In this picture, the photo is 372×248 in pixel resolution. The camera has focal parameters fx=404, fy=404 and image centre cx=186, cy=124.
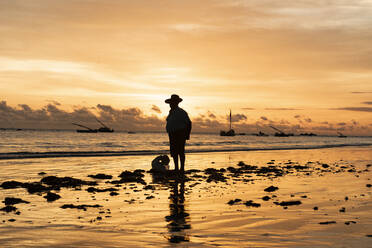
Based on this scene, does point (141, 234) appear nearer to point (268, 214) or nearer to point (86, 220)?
point (86, 220)

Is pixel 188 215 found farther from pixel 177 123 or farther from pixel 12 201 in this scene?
pixel 177 123

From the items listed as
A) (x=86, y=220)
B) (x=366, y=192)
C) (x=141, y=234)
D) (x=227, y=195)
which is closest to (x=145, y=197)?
(x=227, y=195)

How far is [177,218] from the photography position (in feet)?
24.3

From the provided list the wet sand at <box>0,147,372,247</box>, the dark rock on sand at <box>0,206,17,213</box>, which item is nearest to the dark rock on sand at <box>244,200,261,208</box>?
the wet sand at <box>0,147,372,247</box>

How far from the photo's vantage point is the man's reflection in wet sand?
599 centimetres

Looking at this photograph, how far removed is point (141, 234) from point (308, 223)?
2851 mm

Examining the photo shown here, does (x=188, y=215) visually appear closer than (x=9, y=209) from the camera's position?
Yes

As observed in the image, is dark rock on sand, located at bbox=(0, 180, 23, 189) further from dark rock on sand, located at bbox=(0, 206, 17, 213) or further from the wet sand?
dark rock on sand, located at bbox=(0, 206, 17, 213)

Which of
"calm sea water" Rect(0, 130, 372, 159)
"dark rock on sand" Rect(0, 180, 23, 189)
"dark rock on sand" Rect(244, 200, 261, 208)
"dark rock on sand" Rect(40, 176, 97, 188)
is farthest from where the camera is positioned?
"calm sea water" Rect(0, 130, 372, 159)

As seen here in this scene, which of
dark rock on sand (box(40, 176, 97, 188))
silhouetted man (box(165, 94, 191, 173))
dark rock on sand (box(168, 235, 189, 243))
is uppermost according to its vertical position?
silhouetted man (box(165, 94, 191, 173))

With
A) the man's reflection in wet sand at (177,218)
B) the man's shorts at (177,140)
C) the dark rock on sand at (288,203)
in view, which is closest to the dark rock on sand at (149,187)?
the man's reflection in wet sand at (177,218)

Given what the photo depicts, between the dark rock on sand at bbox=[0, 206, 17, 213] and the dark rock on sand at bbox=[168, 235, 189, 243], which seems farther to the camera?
the dark rock on sand at bbox=[0, 206, 17, 213]

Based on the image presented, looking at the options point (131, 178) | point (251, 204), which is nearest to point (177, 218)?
point (251, 204)

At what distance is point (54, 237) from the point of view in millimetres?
5965
